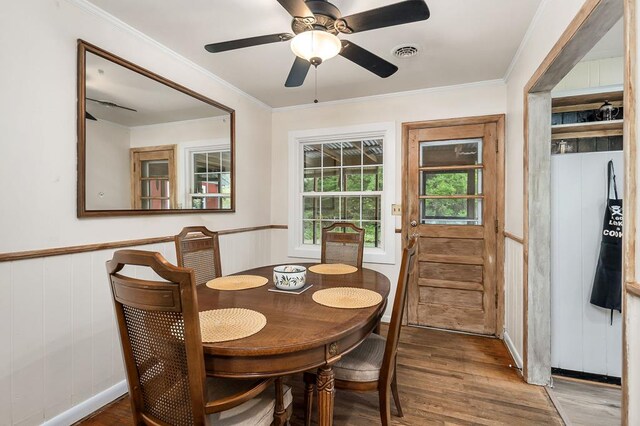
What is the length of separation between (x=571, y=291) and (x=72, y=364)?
3290 mm

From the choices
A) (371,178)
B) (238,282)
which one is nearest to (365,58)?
(238,282)

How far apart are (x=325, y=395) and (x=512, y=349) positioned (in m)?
2.05

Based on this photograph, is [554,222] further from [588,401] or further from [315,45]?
[315,45]

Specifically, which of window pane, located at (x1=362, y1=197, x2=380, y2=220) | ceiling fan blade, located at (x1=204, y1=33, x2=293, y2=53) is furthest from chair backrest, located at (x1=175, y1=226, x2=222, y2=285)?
window pane, located at (x1=362, y1=197, x2=380, y2=220)

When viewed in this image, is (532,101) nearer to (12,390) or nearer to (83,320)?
(83,320)

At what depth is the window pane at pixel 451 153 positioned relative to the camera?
3121 millimetres

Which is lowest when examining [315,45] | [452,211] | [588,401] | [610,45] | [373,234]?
[588,401]

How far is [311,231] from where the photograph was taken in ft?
12.5

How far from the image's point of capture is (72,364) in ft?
5.86

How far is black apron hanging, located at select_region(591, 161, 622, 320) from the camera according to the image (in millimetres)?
2066

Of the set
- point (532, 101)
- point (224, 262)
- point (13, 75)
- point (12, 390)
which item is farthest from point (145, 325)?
point (532, 101)

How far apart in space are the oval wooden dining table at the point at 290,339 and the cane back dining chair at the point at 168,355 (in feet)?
0.32

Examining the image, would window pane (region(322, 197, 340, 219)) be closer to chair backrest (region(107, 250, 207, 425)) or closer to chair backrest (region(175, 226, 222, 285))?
chair backrest (region(175, 226, 222, 285))

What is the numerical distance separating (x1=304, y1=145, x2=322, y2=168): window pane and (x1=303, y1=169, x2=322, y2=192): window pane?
0.08 m
